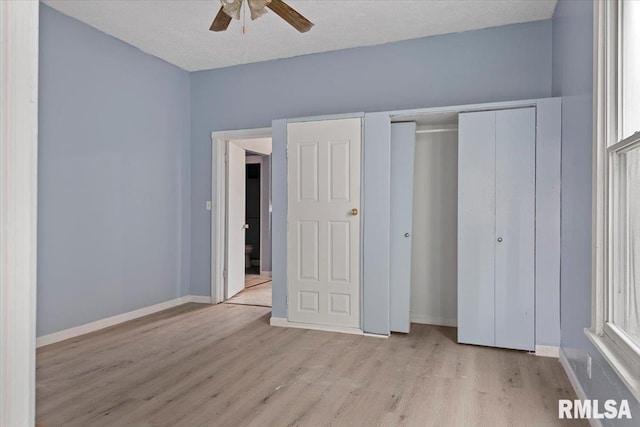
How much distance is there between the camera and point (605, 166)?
6.56 ft

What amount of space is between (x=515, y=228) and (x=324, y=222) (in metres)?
1.63

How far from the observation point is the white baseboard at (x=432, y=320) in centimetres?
406

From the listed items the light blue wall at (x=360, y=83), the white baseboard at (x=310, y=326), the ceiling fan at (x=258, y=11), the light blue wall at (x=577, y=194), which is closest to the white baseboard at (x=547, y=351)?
the light blue wall at (x=577, y=194)

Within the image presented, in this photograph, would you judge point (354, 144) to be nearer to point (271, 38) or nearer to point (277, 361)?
point (271, 38)

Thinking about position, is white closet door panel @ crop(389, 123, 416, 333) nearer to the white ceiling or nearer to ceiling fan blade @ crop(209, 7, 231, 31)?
the white ceiling

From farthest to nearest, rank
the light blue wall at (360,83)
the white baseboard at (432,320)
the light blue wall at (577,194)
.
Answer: the white baseboard at (432,320), the light blue wall at (360,83), the light blue wall at (577,194)

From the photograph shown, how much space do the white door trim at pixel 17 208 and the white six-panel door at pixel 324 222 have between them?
11.0ft

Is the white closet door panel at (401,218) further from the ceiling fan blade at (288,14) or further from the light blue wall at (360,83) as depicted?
the ceiling fan blade at (288,14)

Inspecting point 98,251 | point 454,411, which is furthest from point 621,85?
point 98,251

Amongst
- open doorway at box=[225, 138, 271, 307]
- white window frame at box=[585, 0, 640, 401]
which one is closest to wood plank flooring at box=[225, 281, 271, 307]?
open doorway at box=[225, 138, 271, 307]

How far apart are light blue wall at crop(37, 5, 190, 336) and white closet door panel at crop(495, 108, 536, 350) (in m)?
3.44

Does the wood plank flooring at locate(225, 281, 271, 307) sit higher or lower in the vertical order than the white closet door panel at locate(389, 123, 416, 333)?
lower

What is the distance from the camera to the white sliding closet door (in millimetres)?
3289

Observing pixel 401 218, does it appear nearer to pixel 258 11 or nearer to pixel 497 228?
pixel 497 228
